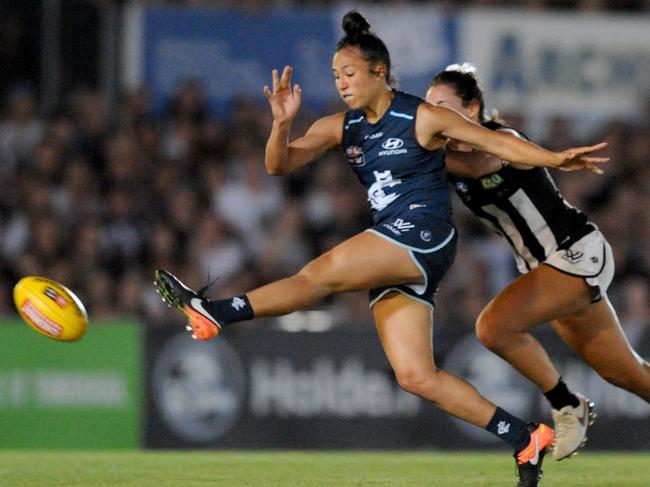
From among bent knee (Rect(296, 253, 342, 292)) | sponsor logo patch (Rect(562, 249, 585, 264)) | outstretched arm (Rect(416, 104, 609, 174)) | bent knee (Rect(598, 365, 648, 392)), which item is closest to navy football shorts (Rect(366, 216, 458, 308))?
bent knee (Rect(296, 253, 342, 292))

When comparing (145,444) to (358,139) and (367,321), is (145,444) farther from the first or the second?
(358,139)

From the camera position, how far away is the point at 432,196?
279 inches

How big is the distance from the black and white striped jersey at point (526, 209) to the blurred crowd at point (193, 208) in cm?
378

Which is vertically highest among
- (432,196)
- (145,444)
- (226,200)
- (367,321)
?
(432,196)

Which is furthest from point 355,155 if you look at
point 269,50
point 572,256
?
point 269,50

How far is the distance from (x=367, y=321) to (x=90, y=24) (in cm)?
412

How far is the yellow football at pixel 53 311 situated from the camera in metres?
7.41

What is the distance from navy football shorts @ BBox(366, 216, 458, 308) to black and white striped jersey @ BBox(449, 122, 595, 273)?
0.71m

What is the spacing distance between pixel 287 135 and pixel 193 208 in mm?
5727

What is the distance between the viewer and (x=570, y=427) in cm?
796

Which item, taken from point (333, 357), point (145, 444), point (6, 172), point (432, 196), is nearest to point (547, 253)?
point (432, 196)

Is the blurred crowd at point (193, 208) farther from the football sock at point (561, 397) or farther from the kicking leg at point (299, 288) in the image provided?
the kicking leg at point (299, 288)

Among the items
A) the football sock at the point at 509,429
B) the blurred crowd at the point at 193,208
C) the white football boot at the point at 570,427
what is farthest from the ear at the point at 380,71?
the blurred crowd at the point at 193,208

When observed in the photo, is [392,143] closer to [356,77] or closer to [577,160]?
[356,77]
